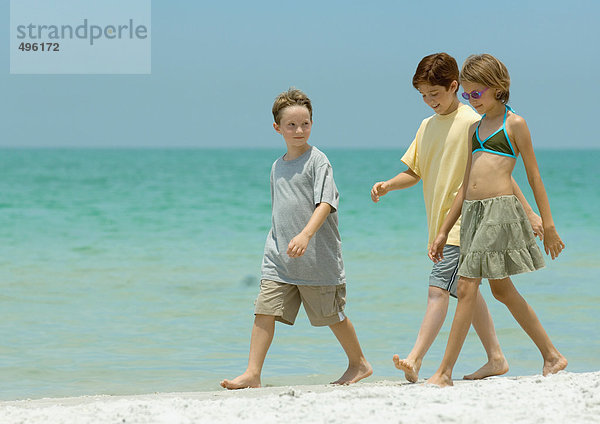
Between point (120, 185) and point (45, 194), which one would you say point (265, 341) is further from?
point (120, 185)

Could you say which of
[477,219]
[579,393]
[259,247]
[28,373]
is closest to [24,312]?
[28,373]

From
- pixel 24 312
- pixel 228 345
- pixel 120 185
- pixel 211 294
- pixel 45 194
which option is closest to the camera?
pixel 228 345

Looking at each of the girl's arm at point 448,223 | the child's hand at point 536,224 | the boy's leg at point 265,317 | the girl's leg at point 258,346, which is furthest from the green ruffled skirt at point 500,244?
the girl's leg at point 258,346

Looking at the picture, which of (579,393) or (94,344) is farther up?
(579,393)

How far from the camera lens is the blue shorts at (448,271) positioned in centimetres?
374

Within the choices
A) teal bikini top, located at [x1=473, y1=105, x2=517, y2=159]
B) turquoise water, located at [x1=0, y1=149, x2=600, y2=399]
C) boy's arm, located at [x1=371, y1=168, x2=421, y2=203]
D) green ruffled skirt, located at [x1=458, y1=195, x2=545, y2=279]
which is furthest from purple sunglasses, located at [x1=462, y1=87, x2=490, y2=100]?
turquoise water, located at [x1=0, y1=149, x2=600, y2=399]

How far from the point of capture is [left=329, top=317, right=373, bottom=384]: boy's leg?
3.98 m

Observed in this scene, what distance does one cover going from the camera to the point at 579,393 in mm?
3090

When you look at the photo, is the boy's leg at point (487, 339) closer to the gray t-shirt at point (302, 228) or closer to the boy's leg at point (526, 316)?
the boy's leg at point (526, 316)

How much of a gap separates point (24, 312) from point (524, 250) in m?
4.38

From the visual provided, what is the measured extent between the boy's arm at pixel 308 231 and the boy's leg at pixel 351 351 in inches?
19.8

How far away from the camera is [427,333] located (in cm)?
372

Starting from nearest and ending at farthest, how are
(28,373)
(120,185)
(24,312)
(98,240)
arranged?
(28,373), (24,312), (98,240), (120,185)

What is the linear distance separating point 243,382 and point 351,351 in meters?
0.52
